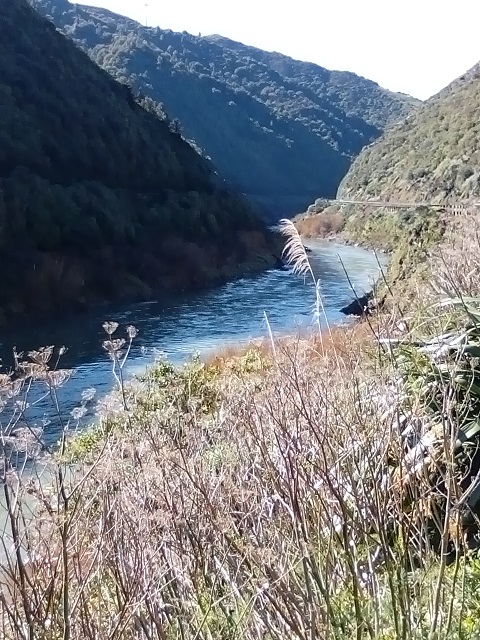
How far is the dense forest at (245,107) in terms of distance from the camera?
97250mm

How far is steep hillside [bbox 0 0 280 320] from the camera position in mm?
30156

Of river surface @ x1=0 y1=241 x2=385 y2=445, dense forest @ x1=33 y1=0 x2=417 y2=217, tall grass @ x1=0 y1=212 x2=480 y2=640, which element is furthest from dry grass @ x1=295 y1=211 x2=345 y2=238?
tall grass @ x1=0 y1=212 x2=480 y2=640

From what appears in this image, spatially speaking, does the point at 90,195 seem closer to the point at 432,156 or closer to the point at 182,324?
the point at 182,324

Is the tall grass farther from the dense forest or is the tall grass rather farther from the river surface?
the dense forest

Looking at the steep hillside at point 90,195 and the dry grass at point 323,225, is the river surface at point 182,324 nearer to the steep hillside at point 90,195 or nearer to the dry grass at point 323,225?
the steep hillside at point 90,195

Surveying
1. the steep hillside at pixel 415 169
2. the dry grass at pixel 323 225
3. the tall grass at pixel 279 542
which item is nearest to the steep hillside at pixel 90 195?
the steep hillside at pixel 415 169

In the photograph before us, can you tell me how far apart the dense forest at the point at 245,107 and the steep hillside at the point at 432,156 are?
21.2 meters

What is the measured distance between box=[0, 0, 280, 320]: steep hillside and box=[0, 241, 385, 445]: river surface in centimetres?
207

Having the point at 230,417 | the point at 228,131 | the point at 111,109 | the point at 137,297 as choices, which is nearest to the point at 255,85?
the point at 228,131

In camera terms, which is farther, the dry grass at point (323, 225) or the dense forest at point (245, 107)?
the dense forest at point (245, 107)

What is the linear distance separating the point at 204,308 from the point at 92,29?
301 ft

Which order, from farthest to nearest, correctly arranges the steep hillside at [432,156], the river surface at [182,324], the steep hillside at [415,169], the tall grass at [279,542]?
the steep hillside at [432,156], the steep hillside at [415,169], the river surface at [182,324], the tall grass at [279,542]

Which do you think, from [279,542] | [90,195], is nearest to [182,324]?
[90,195]

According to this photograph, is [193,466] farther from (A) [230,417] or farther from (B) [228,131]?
(B) [228,131]
